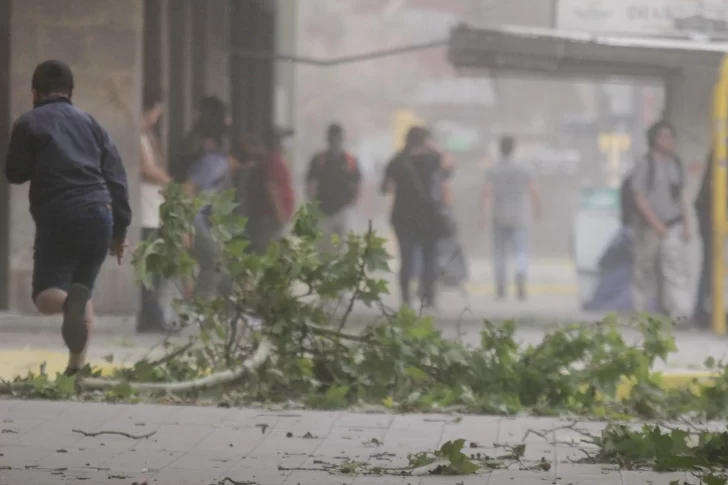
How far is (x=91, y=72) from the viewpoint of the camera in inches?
467

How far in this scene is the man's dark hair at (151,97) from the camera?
39.8 feet

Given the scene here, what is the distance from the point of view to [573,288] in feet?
71.3

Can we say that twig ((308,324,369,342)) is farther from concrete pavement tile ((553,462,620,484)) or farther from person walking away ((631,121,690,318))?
person walking away ((631,121,690,318))

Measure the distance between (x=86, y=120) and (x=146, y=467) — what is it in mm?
2306

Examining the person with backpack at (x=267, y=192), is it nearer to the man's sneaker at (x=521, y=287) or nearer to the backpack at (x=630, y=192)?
the backpack at (x=630, y=192)

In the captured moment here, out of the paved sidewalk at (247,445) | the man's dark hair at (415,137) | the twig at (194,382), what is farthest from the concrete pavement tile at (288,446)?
the man's dark hair at (415,137)

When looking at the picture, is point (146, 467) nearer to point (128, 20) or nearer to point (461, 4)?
point (128, 20)

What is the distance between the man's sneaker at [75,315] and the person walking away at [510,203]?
1008cm

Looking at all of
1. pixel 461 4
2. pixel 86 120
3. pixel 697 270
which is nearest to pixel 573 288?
pixel 461 4

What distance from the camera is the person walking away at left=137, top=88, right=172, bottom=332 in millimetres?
11859

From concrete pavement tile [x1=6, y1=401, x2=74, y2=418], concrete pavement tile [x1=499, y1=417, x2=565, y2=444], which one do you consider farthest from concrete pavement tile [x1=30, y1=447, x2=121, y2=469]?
concrete pavement tile [x1=499, y1=417, x2=565, y2=444]

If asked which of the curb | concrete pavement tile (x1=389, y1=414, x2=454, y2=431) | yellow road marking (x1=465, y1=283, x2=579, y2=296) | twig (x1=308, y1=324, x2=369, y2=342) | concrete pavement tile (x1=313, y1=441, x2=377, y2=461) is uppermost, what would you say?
twig (x1=308, y1=324, x2=369, y2=342)

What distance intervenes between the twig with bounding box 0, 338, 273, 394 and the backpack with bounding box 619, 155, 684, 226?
7081 millimetres

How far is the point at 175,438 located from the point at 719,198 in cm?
842
